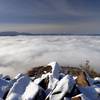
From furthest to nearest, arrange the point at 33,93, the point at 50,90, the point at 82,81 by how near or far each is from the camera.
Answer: the point at 82,81 < the point at 50,90 < the point at 33,93

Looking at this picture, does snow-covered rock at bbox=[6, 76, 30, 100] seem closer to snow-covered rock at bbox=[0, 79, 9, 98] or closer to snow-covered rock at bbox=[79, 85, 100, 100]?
snow-covered rock at bbox=[0, 79, 9, 98]

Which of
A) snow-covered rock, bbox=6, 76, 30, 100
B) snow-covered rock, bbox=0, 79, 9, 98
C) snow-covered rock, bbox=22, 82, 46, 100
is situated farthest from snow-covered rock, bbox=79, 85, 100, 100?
snow-covered rock, bbox=0, 79, 9, 98

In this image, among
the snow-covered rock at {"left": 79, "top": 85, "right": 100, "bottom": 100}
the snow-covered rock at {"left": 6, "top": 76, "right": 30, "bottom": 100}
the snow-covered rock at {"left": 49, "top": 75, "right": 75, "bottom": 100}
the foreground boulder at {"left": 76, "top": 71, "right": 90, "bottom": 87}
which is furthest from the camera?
the foreground boulder at {"left": 76, "top": 71, "right": 90, "bottom": 87}

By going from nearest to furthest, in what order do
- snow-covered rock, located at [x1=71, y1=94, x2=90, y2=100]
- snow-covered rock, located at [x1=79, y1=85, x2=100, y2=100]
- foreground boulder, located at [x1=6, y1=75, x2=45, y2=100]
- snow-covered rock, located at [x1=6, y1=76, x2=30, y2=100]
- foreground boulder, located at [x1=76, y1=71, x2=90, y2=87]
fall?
snow-covered rock, located at [x1=71, y1=94, x2=90, y2=100], foreground boulder, located at [x1=6, y1=75, x2=45, y2=100], snow-covered rock, located at [x1=6, y1=76, x2=30, y2=100], snow-covered rock, located at [x1=79, y1=85, x2=100, y2=100], foreground boulder, located at [x1=76, y1=71, x2=90, y2=87]

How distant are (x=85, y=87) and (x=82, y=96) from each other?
223cm

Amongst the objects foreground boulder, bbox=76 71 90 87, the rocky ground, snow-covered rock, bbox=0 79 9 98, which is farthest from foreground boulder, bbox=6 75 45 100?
foreground boulder, bbox=76 71 90 87

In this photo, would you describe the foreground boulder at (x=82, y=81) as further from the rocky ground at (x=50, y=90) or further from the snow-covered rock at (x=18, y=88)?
the snow-covered rock at (x=18, y=88)

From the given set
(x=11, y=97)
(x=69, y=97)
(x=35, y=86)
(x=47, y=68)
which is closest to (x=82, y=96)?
(x=69, y=97)

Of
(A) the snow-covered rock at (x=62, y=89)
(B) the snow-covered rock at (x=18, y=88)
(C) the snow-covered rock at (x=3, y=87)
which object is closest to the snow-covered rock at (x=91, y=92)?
(A) the snow-covered rock at (x=62, y=89)

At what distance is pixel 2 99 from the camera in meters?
22.3

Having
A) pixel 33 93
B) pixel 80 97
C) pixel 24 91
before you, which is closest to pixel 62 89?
pixel 80 97

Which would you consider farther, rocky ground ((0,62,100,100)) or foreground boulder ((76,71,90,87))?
foreground boulder ((76,71,90,87))

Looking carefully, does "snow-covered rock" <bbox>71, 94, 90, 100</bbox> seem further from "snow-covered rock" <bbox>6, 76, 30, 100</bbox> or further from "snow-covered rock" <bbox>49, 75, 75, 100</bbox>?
"snow-covered rock" <bbox>6, 76, 30, 100</bbox>

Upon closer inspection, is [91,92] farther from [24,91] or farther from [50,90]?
[24,91]
